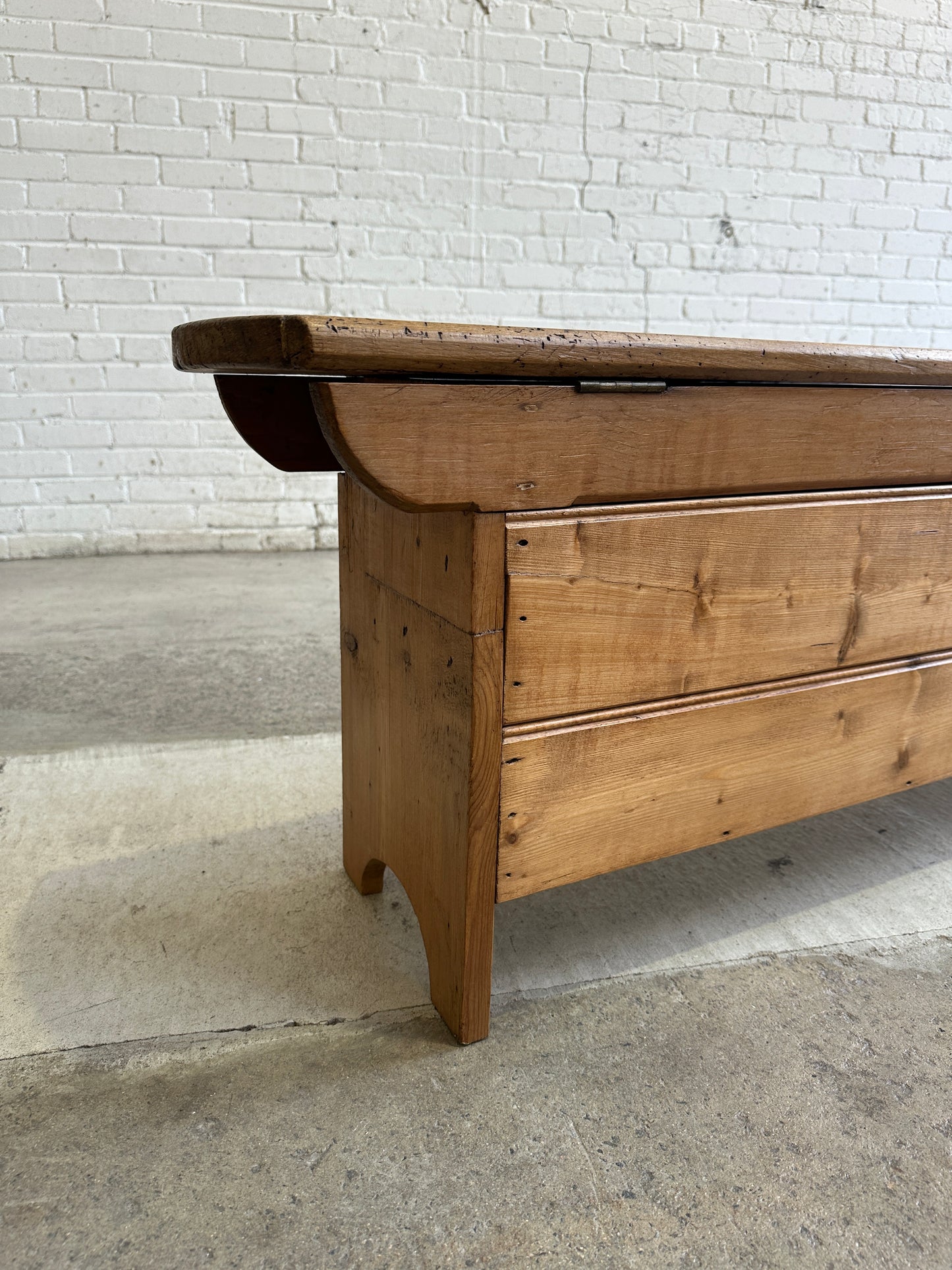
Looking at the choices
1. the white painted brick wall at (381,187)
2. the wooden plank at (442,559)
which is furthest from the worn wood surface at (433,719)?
the white painted brick wall at (381,187)

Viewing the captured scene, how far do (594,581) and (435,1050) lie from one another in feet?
1.74

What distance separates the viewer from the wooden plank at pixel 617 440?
771mm

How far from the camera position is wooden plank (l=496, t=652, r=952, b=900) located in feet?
3.13

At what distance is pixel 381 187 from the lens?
2.93m

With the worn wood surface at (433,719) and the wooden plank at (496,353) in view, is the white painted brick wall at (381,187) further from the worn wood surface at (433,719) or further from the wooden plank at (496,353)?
the wooden plank at (496,353)

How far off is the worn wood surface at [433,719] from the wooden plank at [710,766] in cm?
4

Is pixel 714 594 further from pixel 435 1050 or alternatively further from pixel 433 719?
pixel 435 1050

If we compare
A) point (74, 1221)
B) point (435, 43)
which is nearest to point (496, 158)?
point (435, 43)

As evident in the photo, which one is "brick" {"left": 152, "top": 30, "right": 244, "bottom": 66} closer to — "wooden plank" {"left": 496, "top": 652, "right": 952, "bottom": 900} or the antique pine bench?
the antique pine bench

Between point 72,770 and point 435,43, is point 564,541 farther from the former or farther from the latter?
point 435,43

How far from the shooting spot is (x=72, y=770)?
1.60m

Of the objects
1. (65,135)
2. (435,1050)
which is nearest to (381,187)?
(65,135)

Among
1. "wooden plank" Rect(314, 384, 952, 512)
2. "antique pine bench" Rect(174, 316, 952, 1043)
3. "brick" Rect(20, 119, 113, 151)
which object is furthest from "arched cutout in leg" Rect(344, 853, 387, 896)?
"brick" Rect(20, 119, 113, 151)

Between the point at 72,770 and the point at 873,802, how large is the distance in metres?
1.44
